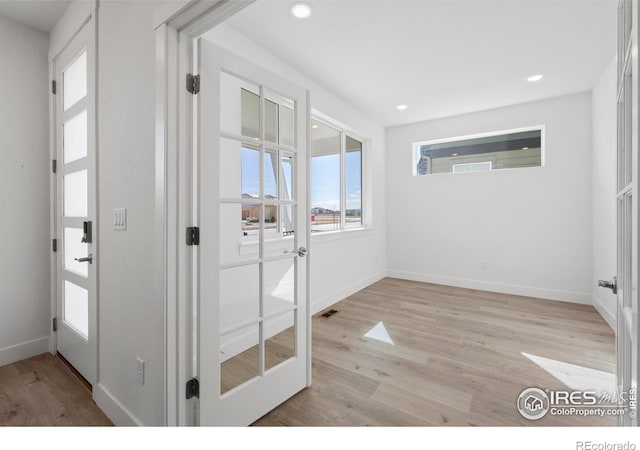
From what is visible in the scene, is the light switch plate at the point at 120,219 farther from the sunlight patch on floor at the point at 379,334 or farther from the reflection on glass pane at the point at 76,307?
the sunlight patch on floor at the point at 379,334

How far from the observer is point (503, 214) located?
4.18m

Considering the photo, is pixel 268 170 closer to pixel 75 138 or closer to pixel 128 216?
pixel 128 216

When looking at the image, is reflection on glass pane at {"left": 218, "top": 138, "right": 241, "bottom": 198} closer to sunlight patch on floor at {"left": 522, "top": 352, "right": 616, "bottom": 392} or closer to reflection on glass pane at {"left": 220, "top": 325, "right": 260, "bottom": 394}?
reflection on glass pane at {"left": 220, "top": 325, "right": 260, "bottom": 394}

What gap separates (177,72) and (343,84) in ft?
8.03

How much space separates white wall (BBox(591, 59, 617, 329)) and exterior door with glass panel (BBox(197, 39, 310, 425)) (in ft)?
9.88

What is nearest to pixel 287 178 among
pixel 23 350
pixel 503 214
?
pixel 23 350

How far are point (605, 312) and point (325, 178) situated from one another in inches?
137

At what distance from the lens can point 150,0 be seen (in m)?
1.41

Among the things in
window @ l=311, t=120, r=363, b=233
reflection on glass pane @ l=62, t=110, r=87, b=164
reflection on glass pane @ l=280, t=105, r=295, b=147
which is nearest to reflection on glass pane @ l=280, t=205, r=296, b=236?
reflection on glass pane @ l=280, t=105, r=295, b=147

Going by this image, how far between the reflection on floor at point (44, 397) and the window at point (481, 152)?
15.7 ft

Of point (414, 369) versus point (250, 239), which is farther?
point (414, 369)

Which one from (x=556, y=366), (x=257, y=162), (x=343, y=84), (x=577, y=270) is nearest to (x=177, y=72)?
(x=257, y=162)

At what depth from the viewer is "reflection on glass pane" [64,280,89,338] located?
203 cm

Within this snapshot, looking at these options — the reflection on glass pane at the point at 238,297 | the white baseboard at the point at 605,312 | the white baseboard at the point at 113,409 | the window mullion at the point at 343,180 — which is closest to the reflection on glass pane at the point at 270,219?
the reflection on glass pane at the point at 238,297
